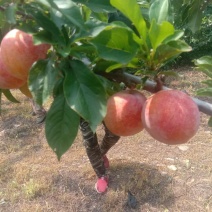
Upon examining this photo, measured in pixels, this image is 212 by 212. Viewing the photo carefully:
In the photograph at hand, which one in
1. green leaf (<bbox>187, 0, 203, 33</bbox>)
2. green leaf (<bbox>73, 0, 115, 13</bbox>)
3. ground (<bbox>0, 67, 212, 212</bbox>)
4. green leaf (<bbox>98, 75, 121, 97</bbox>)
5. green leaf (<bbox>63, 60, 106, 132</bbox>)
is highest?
green leaf (<bbox>73, 0, 115, 13</bbox>)

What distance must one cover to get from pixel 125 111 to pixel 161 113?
61 mm

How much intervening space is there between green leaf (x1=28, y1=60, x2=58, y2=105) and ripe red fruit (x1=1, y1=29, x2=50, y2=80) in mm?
35

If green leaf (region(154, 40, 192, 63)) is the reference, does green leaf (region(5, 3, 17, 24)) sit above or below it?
above

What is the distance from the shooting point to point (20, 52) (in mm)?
537

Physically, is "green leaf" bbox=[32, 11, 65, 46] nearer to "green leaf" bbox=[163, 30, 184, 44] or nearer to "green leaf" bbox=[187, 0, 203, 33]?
"green leaf" bbox=[163, 30, 184, 44]

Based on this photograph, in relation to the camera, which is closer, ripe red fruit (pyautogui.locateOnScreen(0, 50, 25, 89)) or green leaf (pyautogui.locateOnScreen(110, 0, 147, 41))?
green leaf (pyautogui.locateOnScreen(110, 0, 147, 41))

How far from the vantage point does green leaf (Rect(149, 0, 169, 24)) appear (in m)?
0.56

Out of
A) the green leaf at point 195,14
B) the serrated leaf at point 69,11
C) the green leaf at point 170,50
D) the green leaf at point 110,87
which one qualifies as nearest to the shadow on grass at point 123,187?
the green leaf at point 195,14

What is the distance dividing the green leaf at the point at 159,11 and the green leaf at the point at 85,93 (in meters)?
0.14

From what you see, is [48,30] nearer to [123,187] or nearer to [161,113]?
[161,113]

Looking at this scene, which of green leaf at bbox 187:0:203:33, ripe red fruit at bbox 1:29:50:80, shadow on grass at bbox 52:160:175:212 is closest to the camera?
ripe red fruit at bbox 1:29:50:80

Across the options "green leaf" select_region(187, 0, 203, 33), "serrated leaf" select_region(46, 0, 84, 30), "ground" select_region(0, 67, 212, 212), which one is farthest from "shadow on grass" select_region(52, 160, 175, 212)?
"serrated leaf" select_region(46, 0, 84, 30)

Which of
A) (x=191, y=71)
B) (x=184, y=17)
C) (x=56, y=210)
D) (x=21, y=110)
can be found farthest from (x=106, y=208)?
(x=191, y=71)

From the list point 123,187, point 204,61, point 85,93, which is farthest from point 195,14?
point 123,187
